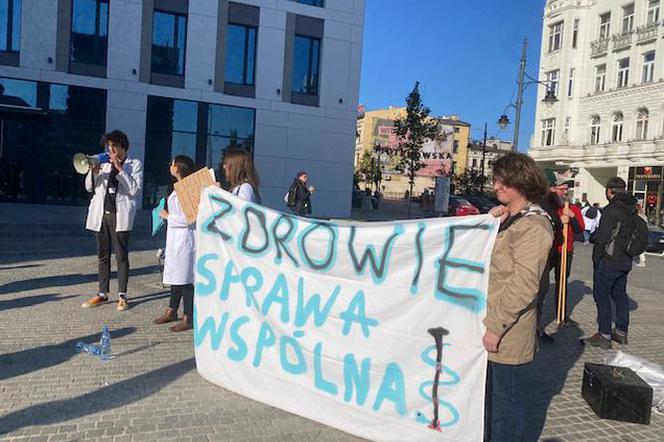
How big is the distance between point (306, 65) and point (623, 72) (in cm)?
2643

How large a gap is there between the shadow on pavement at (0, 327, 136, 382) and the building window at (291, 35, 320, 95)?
20.8 m

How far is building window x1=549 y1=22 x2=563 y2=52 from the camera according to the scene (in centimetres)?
4419

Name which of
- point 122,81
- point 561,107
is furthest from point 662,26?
point 122,81

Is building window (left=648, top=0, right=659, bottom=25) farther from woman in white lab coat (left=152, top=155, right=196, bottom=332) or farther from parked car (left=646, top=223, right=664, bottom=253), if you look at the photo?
woman in white lab coat (left=152, top=155, right=196, bottom=332)

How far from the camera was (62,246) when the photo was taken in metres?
12.2

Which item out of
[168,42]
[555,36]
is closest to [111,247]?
[168,42]

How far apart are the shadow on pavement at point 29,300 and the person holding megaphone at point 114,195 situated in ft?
3.79

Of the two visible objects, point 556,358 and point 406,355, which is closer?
point 406,355

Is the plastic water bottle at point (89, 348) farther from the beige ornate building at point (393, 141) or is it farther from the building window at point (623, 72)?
the beige ornate building at point (393, 141)

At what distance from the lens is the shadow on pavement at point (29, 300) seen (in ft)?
22.0

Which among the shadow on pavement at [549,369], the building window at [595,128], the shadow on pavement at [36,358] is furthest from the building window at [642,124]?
the shadow on pavement at [36,358]

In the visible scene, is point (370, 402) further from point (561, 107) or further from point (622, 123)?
point (561, 107)

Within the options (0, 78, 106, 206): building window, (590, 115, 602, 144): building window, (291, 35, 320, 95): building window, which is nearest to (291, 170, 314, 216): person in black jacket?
(0, 78, 106, 206): building window

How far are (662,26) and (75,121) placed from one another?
35269 millimetres
